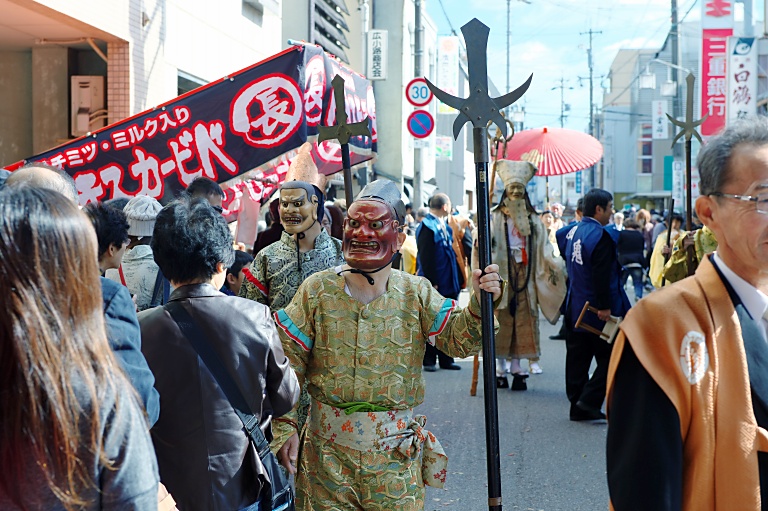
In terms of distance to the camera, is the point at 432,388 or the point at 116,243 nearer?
the point at 116,243

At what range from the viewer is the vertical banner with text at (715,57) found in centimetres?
2188

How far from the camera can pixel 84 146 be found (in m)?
6.46

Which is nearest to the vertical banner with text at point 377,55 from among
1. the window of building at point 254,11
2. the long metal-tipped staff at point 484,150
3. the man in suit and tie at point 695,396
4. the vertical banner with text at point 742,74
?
the window of building at point 254,11

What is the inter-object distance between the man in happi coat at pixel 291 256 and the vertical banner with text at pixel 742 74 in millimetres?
17212

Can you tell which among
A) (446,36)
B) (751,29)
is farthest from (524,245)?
(446,36)

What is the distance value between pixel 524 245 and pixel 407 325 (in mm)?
5410

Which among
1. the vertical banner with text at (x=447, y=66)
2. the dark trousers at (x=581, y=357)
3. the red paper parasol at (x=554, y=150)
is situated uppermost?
the vertical banner with text at (x=447, y=66)

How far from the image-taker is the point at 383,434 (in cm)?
354

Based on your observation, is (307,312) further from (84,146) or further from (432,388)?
(432,388)

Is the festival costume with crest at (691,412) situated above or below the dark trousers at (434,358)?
above

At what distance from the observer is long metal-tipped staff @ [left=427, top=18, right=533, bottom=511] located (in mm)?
3547

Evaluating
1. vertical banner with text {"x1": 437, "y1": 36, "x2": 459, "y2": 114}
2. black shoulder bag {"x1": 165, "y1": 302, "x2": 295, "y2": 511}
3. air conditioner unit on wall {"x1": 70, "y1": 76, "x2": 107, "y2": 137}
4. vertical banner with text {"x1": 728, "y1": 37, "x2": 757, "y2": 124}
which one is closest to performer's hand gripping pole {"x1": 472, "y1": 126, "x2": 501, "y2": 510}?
black shoulder bag {"x1": 165, "y1": 302, "x2": 295, "y2": 511}

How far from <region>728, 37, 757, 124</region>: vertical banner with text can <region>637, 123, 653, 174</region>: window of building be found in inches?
2277

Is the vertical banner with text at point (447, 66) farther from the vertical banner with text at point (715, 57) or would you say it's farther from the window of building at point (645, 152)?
the window of building at point (645, 152)
